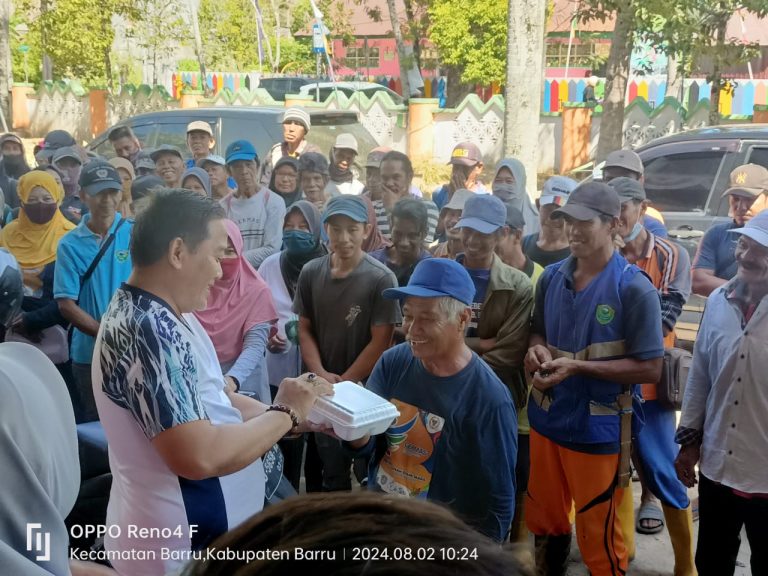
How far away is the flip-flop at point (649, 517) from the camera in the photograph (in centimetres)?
457

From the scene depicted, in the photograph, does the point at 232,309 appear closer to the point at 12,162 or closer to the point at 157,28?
the point at 12,162

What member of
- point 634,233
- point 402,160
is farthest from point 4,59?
point 634,233

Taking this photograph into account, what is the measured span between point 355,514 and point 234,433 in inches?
57.6

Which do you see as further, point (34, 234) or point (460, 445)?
point (34, 234)

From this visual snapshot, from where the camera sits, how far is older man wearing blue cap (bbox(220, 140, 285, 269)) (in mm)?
5891

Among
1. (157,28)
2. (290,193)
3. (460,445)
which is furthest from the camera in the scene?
(157,28)

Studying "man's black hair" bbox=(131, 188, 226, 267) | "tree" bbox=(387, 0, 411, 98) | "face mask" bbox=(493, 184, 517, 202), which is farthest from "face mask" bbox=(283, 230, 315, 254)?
"tree" bbox=(387, 0, 411, 98)

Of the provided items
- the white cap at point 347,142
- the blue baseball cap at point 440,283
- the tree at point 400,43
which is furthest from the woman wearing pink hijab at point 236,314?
the tree at point 400,43

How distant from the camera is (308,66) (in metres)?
41.0

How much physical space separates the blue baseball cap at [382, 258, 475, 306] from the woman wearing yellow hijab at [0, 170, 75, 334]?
271cm

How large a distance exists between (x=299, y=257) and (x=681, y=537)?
2518mm

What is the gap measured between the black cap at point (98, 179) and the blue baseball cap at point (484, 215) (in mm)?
2070

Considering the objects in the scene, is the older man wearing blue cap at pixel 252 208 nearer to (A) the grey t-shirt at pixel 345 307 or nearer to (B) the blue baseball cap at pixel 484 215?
(A) the grey t-shirt at pixel 345 307

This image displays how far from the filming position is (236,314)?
411cm
